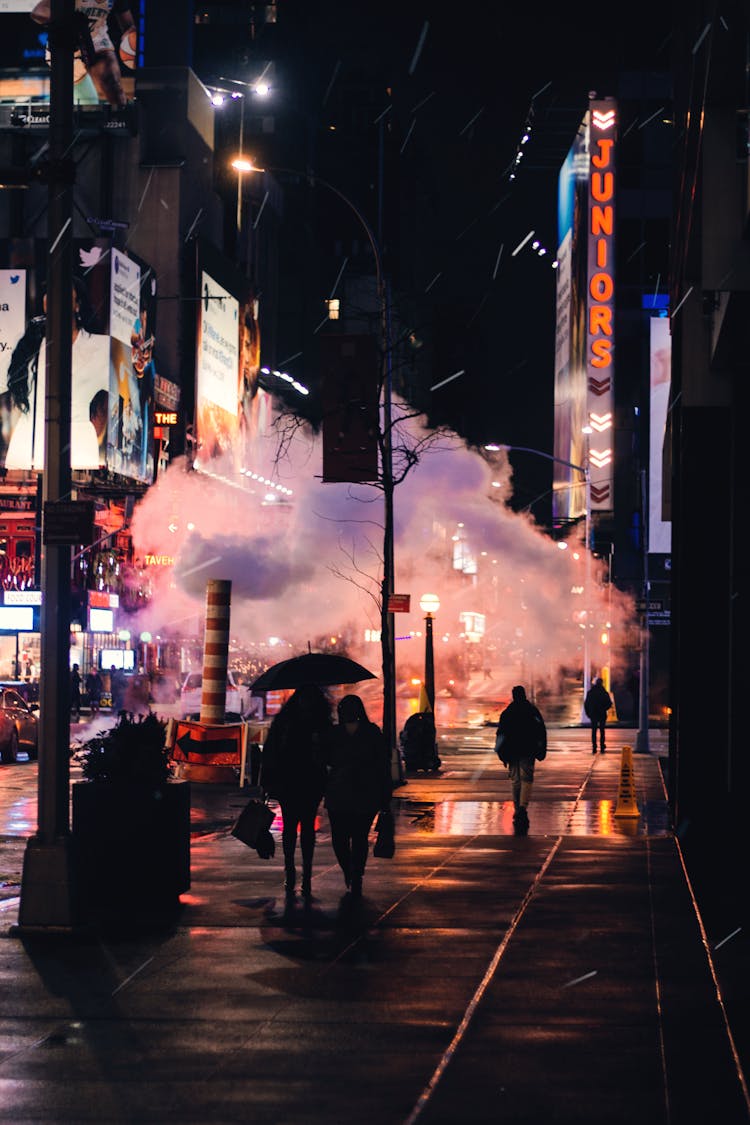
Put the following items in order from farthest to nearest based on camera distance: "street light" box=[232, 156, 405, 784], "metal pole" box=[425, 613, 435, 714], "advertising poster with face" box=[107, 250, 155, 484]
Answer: "advertising poster with face" box=[107, 250, 155, 484] → "metal pole" box=[425, 613, 435, 714] → "street light" box=[232, 156, 405, 784]

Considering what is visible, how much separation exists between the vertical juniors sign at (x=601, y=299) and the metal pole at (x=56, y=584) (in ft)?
180

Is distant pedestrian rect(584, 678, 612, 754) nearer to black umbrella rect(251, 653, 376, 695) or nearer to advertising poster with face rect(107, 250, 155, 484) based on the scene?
black umbrella rect(251, 653, 376, 695)

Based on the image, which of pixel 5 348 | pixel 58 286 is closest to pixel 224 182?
pixel 5 348

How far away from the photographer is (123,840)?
39.5 feet

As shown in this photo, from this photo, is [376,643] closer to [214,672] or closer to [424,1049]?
[214,672]

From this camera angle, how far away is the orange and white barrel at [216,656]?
1082 inches

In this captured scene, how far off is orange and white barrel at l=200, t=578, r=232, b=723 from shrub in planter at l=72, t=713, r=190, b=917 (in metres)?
15.0

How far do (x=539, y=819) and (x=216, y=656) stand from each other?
8455 millimetres

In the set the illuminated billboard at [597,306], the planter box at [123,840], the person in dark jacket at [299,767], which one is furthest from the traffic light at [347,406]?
the illuminated billboard at [597,306]

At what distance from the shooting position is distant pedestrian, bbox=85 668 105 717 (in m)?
55.6

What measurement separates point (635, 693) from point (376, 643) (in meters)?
12.8

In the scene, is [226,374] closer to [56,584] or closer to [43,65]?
[43,65]

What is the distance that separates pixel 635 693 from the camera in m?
62.0

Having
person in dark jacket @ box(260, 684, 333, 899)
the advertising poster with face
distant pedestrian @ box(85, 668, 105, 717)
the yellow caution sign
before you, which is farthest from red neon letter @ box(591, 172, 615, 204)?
person in dark jacket @ box(260, 684, 333, 899)
